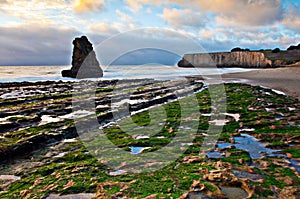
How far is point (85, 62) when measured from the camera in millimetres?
51938

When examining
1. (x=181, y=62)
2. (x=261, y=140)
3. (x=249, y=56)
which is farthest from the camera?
(x=181, y=62)

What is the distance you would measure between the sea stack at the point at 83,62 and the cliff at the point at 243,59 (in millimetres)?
48663

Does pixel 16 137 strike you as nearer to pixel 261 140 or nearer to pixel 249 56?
pixel 261 140

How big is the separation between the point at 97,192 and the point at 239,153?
4.20 m

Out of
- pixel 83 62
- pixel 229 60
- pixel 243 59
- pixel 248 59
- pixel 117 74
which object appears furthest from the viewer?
pixel 229 60

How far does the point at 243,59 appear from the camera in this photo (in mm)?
85250

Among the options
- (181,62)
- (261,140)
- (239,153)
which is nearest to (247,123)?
(261,140)

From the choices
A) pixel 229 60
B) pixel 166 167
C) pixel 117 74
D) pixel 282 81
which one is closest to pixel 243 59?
pixel 229 60

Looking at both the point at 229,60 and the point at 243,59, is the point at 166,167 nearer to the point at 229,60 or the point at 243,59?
the point at 243,59

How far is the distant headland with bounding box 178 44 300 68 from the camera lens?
215 feet

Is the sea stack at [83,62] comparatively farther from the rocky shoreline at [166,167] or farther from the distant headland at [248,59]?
the distant headland at [248,59]

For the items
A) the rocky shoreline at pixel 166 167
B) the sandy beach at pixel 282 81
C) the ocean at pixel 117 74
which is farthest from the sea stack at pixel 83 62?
the rocky shoreline at pixel 166 167

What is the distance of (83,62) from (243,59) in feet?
195

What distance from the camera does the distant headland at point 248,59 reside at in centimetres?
6550
